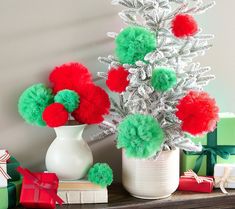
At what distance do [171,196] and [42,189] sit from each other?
1.14 ft

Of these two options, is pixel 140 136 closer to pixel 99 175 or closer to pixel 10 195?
pixel 99 175

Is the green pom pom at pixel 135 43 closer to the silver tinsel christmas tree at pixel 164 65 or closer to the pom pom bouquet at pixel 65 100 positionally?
the silver tinsel christmas tree at pixel 164 65

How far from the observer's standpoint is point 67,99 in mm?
1146

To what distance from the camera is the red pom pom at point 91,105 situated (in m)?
1.17

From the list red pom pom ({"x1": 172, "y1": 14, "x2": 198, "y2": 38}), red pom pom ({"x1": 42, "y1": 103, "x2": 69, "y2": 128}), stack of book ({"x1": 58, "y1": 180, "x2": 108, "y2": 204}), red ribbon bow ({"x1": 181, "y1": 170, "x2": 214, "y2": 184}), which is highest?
red pom pom ({"x1": 172, "y1": 14, "x2": 198, "y2": 38})

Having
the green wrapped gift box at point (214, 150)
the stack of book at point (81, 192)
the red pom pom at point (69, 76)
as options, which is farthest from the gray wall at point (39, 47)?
the green wrapped gift box at point (214, 150)

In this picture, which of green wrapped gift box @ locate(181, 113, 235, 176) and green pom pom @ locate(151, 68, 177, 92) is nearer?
green pom pom @ locate(151, 68, 177, 92)

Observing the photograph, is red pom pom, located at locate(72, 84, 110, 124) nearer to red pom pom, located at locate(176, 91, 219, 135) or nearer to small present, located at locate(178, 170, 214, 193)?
red pom pom, located at locate(176, 91, 219, 135)

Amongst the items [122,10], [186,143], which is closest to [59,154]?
[186,143]

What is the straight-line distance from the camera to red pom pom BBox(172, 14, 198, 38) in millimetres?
1120

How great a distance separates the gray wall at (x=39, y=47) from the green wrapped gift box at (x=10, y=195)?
0.40 ft

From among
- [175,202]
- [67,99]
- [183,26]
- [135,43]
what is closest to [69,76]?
[67,99]

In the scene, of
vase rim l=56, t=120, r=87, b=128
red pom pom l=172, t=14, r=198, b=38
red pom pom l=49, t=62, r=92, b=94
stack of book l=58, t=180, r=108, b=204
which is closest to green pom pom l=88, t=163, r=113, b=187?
stack of book l=58, t=180, r=108, b=204

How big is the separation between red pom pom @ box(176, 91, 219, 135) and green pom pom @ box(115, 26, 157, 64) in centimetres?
15
